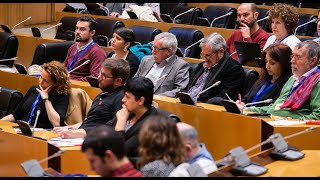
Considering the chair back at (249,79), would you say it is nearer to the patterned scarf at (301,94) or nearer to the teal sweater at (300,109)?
the teal sweater at (300,109)

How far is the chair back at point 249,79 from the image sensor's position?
20.3 feet

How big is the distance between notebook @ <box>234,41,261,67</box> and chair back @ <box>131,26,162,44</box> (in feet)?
4.56

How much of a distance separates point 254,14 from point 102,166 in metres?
4.11

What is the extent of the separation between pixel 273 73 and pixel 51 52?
8.62 ft

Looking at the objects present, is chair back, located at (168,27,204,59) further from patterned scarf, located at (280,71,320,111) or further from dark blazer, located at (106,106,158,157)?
dark blazer, located at (106,106,158,157)

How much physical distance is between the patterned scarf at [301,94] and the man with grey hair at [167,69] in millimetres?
1086

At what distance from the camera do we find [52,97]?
5.80 meters

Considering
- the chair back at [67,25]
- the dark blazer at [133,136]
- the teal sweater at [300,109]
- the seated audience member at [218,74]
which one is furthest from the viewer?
the chair back at [67,25]

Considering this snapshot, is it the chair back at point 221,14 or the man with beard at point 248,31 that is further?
the chair back at point 221,14

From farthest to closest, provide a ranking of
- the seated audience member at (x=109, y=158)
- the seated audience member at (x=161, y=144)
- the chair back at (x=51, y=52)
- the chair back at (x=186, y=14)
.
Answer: the chair back at (x=186, y=14), the chair back at (x=51, y=52), the seated audience member at (x=161, y=144), the seated audience member at (x=109, y=158)

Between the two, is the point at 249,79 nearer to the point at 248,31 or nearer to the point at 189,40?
the point at 248,31

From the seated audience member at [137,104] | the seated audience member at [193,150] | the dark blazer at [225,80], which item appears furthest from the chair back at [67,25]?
the seated audience member at [193,150]

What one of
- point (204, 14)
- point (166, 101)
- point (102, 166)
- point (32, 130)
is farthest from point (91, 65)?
point (102, 166)

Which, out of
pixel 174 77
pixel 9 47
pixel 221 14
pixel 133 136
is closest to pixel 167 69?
pixel 174 77
